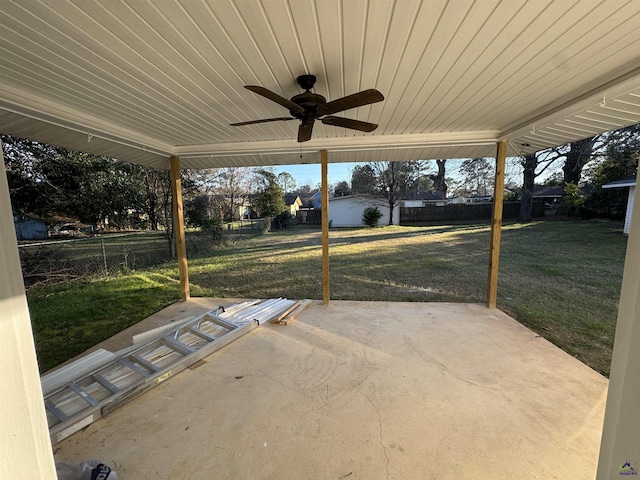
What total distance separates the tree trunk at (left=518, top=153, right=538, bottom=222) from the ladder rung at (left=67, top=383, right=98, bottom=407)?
55.0 ft

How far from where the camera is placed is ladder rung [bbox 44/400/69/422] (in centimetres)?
191

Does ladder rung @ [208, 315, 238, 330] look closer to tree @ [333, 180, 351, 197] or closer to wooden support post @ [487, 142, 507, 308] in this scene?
wooden support post @ [487, 142, 507, 308]

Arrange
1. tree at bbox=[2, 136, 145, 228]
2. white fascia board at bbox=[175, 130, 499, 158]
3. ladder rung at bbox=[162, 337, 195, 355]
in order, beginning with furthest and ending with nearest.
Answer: tree at bbox=[2, 136, 145, 228] < white fascia board at bbox=[175, 130, 499, 158] < ladder rung at bbox=[162, 337, 195, 355]

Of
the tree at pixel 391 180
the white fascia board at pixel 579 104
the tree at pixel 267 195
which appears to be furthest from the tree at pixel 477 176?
the white fascia board at pixel 579 104

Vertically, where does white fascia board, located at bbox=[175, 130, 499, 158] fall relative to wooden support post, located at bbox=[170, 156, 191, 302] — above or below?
above

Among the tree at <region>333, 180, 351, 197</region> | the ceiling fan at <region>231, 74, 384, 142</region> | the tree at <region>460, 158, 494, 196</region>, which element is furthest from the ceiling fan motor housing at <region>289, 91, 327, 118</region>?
the tree at <region>460, 158, 494, 196</region>

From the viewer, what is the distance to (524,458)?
1.65m

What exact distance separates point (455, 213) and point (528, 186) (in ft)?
11.4

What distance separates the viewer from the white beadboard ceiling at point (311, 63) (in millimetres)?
1436

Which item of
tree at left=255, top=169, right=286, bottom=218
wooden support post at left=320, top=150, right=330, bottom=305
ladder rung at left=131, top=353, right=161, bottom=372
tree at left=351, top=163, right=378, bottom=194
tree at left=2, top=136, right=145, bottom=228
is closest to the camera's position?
ladder rung at left=131, top=353, right=161, bottom=372

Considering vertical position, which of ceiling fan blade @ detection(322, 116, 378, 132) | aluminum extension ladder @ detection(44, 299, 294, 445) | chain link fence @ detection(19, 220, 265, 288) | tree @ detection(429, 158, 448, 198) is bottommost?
aluminum extension ladder @ detection(44, 299, 294, 445)

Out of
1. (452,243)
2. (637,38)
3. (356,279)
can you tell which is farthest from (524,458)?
(452,243)

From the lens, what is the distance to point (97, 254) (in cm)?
561

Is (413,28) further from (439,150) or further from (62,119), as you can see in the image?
(62,119)
